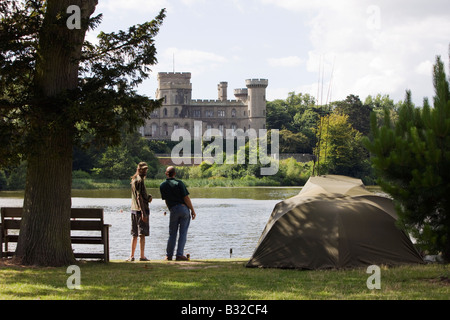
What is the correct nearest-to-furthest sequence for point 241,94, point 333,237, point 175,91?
point 333,237
point 175,91
point 241,94

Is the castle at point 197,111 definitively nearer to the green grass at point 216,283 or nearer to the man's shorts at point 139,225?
the man's shorts at point 139,225

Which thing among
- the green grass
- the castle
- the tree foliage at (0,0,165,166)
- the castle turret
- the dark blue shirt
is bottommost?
the green grass

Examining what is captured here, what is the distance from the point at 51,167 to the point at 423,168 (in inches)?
185

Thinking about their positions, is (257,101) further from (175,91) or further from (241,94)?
(175,91)

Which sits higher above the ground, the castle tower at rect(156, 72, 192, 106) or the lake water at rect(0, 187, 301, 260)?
the castle tower at rect(156, 72, 192, 106)

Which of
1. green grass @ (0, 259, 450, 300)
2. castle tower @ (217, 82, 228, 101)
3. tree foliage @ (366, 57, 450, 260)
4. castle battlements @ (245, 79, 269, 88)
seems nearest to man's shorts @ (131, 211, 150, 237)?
green grass @ (0, 259, 450, 300)

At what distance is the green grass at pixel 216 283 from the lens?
639 cm

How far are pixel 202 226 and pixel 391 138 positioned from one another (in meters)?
13.2

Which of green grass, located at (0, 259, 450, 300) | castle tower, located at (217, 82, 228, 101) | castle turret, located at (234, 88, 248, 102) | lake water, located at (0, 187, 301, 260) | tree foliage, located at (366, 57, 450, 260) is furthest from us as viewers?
castle tower, located at (217, 82, 228, 101)

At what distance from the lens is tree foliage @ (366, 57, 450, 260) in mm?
6996

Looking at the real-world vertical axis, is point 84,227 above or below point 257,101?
below

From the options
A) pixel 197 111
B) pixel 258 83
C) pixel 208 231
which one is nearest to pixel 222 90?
pixel 197 111

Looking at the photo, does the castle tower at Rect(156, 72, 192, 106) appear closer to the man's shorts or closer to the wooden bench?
the man's shorts

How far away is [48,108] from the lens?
886 cm
